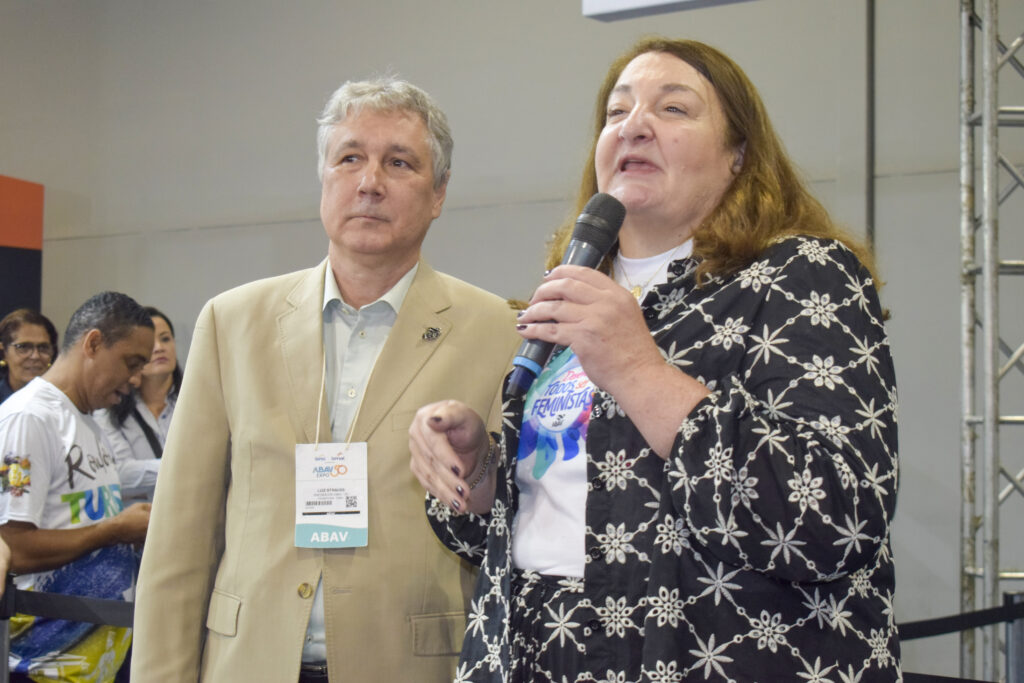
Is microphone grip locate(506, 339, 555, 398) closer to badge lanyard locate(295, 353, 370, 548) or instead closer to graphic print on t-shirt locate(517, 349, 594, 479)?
graphic print on t-shirt locate(517, 349, 594, 479)

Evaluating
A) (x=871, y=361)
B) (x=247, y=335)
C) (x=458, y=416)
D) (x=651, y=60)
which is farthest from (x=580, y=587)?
(x=247, y=335)

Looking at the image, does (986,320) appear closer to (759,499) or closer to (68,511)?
(759,499)

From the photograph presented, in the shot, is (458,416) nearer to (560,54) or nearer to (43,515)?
(43,515)

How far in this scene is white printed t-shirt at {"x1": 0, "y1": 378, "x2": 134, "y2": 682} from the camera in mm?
2592

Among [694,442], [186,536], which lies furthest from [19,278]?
[694,442]

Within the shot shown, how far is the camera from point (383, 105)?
1813 mm

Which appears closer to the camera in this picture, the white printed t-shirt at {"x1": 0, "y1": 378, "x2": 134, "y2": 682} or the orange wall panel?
the white printed t-shirt at {"x1": 0, "y1": 378, "x2": 134, "y2": 682}

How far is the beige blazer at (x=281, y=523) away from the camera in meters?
1.60

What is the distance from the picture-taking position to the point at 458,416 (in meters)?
1.27

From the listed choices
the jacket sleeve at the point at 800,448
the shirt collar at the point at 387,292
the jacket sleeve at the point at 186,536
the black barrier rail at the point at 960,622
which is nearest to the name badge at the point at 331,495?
the jacket sleeve at the point at 186,536

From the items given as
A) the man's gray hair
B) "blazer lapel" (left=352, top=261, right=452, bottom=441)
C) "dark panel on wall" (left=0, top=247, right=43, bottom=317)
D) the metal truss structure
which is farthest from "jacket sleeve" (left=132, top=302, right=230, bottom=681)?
"dark panel on wall" (left=0, top=247, right=43, bottom=317)

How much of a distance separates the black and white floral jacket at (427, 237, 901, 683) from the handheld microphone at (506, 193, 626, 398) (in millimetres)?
111

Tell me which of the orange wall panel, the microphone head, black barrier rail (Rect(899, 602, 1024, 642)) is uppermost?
the orange wall panel

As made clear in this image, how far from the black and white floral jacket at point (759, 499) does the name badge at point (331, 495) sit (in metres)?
0.49
